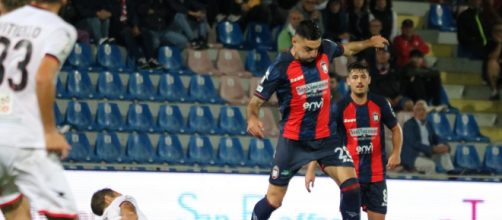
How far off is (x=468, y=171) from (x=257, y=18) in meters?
3.54

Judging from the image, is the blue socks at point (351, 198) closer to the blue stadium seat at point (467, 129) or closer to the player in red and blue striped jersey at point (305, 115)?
the player in red and blue striped jersey at point (305, 115)

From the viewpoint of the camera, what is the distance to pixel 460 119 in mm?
16594

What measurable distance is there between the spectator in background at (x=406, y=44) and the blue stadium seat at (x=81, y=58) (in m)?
4.19

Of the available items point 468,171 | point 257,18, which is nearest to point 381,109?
point 468,171

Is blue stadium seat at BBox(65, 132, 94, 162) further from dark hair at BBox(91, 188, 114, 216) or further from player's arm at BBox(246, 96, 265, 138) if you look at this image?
player's arm at BBox(246, 96, 265, 138)

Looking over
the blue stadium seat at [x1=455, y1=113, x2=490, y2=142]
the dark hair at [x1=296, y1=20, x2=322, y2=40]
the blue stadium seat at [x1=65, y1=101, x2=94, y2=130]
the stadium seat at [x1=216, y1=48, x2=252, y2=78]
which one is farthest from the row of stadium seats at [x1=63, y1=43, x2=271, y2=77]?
the dark hair at [x1=296, y1=20, x2=322, y2=40]

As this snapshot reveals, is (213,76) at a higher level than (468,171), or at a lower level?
higher

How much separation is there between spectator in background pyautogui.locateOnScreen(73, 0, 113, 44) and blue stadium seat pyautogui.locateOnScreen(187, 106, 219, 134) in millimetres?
1563

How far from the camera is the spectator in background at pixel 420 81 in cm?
1638

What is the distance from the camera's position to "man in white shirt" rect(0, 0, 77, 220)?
20.9ft

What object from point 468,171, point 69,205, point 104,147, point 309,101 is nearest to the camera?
point 69,205

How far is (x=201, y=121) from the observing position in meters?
15.4

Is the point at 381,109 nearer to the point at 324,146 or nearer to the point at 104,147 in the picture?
the point at 324,146

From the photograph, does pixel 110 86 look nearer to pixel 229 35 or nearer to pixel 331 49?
pixel 229 35
